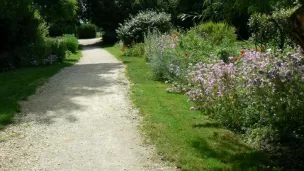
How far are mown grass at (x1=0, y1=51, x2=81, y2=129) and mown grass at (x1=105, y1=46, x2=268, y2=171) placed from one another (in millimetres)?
2465

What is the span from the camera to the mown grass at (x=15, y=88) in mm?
7220

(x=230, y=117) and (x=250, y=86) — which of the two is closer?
(x=250, y=86)

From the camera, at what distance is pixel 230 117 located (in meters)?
6.31

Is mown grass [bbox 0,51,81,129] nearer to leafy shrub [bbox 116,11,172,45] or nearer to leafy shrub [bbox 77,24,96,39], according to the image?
leafy shrub [bbox 116,11,172,45]

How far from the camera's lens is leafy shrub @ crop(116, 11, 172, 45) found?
Result: 2095 cm

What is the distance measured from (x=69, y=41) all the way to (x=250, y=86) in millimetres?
19093

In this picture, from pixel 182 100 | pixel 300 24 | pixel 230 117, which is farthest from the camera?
pixel 182 100

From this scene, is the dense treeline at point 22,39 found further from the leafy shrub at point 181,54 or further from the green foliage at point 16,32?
the leafy shrub at point 181,54

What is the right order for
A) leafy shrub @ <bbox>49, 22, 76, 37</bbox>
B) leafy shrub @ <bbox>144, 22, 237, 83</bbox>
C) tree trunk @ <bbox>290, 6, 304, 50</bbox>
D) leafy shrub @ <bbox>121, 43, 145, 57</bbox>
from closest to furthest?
tree trunk @ <bbox>290, 6, 304, 50</bbox> < leafy shrub @ <bbox>144, 22, 237, 83</bbox> < leafy shrub @ <bbox>121, 43, 145, 57</bbox> < leafy shrub @ <bbox>49, 22, 76, 37</bbox>

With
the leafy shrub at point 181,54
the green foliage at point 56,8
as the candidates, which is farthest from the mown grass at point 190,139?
the green foliage at point 56,8

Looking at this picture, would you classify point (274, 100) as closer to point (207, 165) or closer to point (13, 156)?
point (207, 165)

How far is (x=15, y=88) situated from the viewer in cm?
980

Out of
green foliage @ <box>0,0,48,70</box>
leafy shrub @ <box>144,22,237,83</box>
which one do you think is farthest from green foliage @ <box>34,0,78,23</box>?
leafy shrub @ <box>144,22,237,83</box>

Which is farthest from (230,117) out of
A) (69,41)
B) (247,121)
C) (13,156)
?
(69,41)
